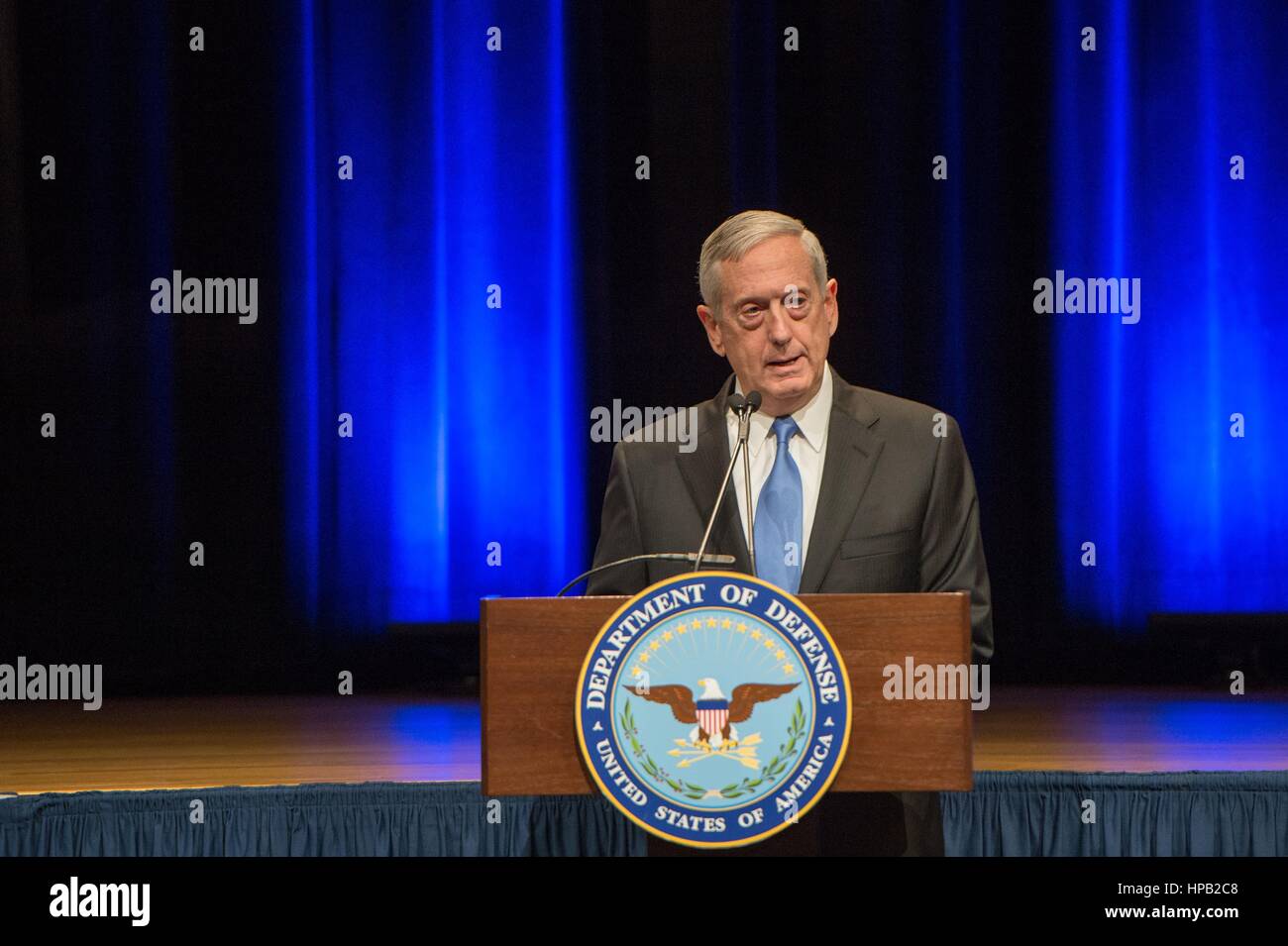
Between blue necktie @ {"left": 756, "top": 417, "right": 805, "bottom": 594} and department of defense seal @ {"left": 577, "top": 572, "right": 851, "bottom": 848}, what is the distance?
0.35 m

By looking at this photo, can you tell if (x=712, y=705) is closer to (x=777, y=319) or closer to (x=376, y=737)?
(x=777, y=319)

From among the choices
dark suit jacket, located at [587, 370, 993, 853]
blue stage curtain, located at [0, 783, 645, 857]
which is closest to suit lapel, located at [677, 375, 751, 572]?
dark suit jacket, located at [587, 370, 993, 853]

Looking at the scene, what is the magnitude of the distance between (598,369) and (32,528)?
7.12 ft

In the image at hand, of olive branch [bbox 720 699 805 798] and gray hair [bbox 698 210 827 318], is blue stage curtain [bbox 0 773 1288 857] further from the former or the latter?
olive branch [bbox 720 699 805 798]

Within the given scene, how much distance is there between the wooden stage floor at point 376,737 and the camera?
3.64 m

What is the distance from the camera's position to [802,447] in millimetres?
2221

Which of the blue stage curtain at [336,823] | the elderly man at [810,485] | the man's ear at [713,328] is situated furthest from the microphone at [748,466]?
the blue stage curtain at [336,823]

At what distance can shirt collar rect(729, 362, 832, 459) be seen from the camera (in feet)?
7.28

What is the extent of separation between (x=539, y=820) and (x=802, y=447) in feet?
5.03

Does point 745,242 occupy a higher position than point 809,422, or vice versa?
point 745,242

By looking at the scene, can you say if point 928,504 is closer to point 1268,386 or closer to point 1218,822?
point 1218,822

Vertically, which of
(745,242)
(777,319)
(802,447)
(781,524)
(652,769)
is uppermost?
(745,242)

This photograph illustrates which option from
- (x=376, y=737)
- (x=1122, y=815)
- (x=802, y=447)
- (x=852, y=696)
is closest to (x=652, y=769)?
(x=852, y=696)

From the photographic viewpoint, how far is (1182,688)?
18.2 feet
